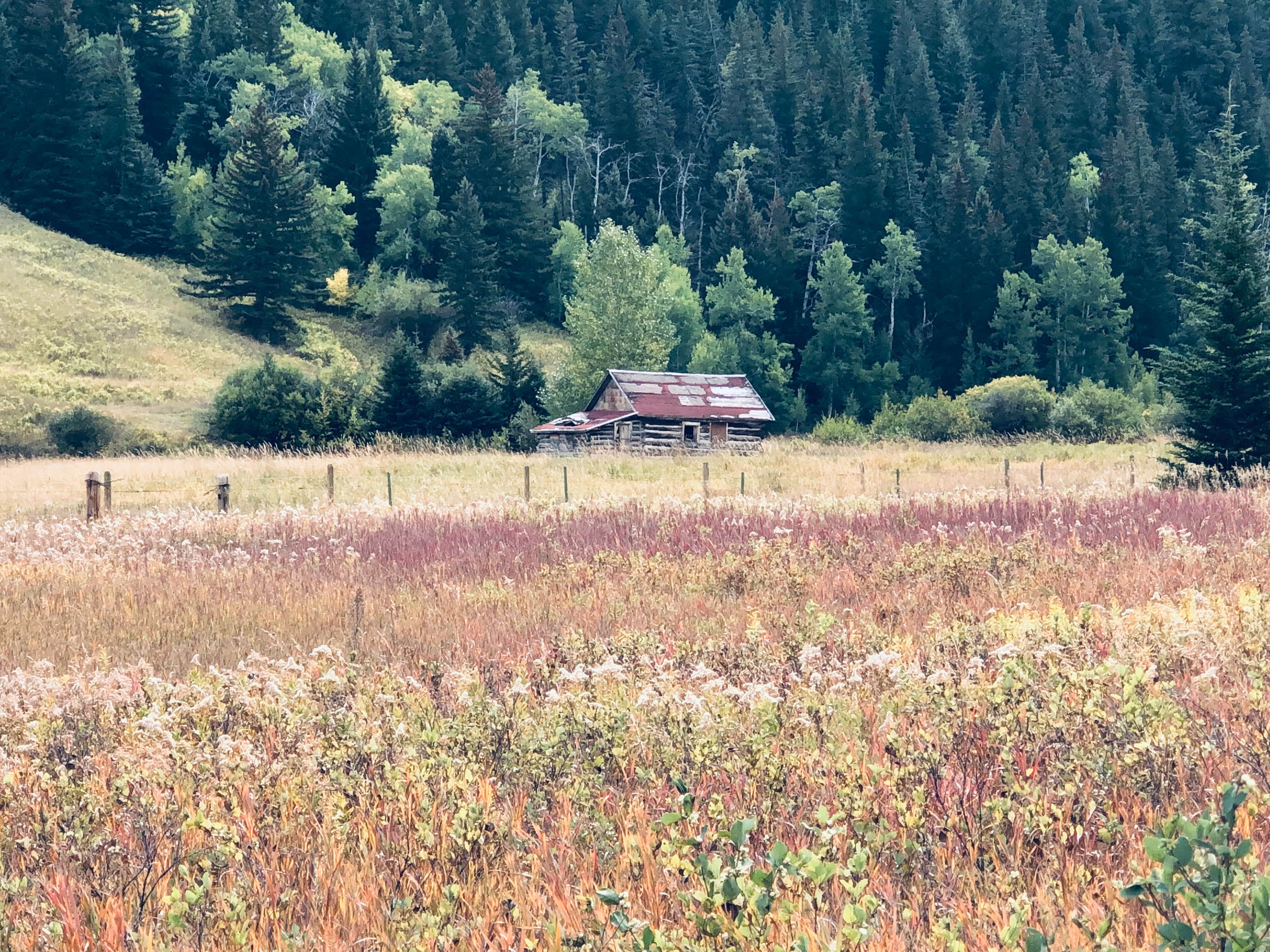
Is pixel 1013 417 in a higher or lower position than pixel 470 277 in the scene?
lower

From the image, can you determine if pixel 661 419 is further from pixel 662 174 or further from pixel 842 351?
pixel 662 174

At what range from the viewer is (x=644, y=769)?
517cm

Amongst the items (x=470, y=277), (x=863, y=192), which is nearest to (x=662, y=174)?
(x=863, y=192)

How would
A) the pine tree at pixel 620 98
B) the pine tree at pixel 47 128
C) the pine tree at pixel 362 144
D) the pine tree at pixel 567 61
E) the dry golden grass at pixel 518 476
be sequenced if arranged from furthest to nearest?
the pine tree at pixel 567 61
the pine tree at pixel 620 98
the pine tree at pixel 362 144
the pine tree at pixel 47 128
the dry golden grass at pixel 518 476

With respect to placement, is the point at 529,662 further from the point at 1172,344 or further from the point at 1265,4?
the point at 1265,4

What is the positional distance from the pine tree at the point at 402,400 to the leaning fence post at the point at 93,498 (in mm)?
29543

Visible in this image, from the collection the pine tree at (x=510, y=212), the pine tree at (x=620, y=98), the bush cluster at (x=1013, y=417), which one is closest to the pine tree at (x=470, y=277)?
the pine tree at (x=510, y=212)

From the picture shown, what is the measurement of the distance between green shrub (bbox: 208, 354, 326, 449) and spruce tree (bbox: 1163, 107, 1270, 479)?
3100cm

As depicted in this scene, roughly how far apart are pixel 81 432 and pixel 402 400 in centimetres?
1158

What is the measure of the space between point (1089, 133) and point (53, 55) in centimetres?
7851

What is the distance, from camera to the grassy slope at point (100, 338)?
175 ft

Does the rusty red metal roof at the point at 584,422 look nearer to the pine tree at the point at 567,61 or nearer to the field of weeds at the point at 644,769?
the field of weeds at the point at 644,769

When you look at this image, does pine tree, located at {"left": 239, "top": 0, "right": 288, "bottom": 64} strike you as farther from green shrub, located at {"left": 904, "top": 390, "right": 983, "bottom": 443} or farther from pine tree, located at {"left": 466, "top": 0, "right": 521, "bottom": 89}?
green shrub, located at {"left": 904, "top": 390, "right": 983, "bottom": 443}

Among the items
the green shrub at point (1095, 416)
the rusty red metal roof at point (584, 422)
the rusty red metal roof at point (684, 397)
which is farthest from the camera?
the green shrub at point (1095, 416)
